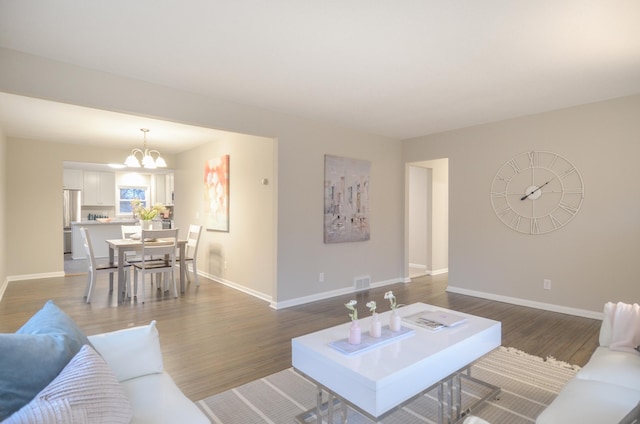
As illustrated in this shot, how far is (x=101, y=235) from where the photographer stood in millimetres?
8148

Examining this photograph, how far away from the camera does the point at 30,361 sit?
1.08 metres

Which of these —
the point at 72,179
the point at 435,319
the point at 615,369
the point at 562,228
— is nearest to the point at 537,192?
the point at 562,228

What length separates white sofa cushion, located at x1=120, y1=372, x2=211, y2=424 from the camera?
4.26 ft

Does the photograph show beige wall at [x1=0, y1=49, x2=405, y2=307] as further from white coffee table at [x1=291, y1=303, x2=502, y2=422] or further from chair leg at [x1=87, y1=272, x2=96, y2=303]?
white coffee table at [x1=291, y1=303, x2=502, y2=422]

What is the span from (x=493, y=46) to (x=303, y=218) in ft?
9.26

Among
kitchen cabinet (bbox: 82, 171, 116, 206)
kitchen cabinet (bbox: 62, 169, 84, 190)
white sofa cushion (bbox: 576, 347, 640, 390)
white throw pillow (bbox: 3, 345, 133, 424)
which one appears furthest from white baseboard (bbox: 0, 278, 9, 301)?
white sofa cushion (bbox: 576, 347, 640, 390)

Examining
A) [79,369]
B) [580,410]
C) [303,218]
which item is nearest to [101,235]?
[303,218]

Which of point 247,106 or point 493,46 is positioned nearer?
point 493,46

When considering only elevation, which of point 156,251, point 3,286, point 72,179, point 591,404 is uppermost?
point 72,179

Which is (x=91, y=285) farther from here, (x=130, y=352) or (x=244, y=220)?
(x=130, y=352)

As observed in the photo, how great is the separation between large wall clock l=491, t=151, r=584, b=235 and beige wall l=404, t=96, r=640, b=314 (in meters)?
0.08

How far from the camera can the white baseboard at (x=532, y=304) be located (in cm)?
392

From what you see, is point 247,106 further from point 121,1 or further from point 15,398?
point 15,398

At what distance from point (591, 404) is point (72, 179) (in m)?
10.3
